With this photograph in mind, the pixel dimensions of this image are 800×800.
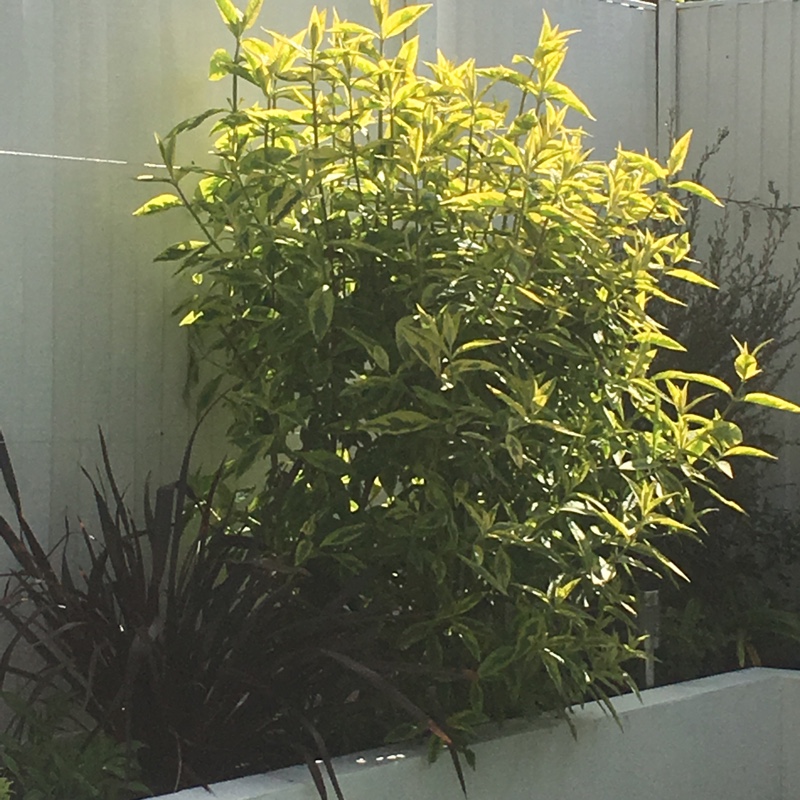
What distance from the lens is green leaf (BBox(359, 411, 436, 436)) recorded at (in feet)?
11.7

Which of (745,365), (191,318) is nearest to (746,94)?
(745,365)

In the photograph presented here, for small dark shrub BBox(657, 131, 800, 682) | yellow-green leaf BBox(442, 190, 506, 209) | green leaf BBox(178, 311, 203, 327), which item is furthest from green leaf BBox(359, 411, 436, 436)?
small dark shrub BBox(657, 131, 800, 682)

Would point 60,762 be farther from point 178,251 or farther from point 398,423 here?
point 178,251

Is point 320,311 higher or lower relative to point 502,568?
higher

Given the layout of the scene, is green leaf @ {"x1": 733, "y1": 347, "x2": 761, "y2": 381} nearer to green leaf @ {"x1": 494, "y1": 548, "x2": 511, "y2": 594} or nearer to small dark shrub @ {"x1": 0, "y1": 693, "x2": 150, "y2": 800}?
green leaf @ {"x1": 494, "y1": 548, "x2": 511, "y2": 594}

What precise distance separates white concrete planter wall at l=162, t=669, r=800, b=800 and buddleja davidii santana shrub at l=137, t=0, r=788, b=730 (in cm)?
19

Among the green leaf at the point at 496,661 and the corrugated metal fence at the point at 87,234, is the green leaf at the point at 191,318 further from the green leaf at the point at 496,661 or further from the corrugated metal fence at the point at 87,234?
the green leaf at the point at 496,661

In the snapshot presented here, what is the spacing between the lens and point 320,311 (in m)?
3.63

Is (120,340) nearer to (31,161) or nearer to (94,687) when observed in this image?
(31,161)

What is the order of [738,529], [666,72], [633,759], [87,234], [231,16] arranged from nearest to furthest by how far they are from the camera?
[231,16] → [87,234] → [633,759] → [738,529] → [666,72]

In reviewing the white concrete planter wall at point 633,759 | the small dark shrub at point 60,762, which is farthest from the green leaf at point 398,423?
the small dark shrub at point 60,762

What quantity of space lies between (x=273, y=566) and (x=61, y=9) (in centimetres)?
166

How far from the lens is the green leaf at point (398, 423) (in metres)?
3.56

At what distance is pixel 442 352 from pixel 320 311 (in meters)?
0.32
